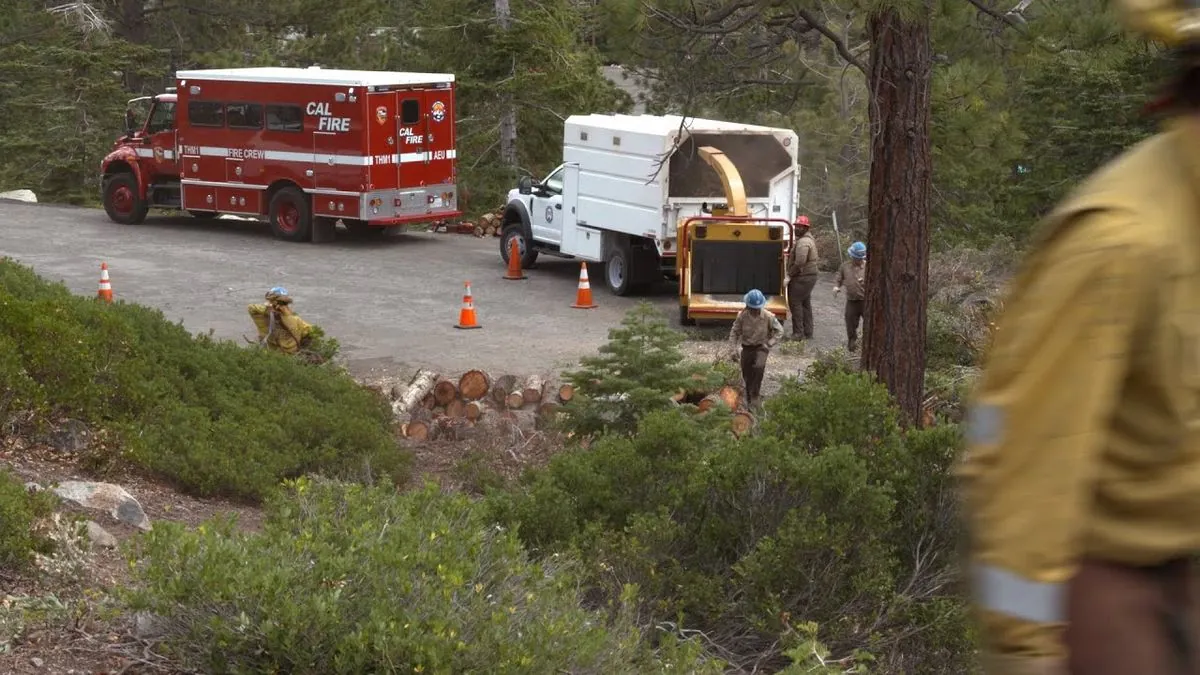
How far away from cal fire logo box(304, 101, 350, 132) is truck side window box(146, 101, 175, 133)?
3.21 meters

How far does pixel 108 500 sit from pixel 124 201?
20850 millimetres

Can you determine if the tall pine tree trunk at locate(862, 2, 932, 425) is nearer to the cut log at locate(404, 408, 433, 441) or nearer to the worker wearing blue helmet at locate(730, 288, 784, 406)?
the worker wearing blue helmet at locate(730, 288, 784, 406)

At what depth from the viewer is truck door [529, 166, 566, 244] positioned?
2259cm

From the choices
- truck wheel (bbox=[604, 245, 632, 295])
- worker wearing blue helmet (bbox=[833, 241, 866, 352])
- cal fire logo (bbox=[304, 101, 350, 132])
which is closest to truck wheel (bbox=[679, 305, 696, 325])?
truck wheel (bbox=[604, 245, 632, 295])

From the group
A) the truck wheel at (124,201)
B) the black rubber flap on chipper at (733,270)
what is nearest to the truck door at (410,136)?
the truck wheel at (124,201)

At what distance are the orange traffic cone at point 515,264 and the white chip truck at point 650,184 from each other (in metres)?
1.06

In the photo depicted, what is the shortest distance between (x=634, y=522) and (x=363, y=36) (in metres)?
29.3

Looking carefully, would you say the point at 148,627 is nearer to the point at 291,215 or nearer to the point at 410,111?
the point at 410,111

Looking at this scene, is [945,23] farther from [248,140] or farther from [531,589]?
[248,140]

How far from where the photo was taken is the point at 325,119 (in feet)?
81.7

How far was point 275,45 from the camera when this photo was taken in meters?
38.3

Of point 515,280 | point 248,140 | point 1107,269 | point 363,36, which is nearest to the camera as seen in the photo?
point 1107,269

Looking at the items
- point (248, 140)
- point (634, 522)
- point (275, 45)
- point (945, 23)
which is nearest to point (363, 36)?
point (275, 45)

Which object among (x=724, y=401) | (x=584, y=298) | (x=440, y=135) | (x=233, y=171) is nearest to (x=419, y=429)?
(x=724, y=401)
